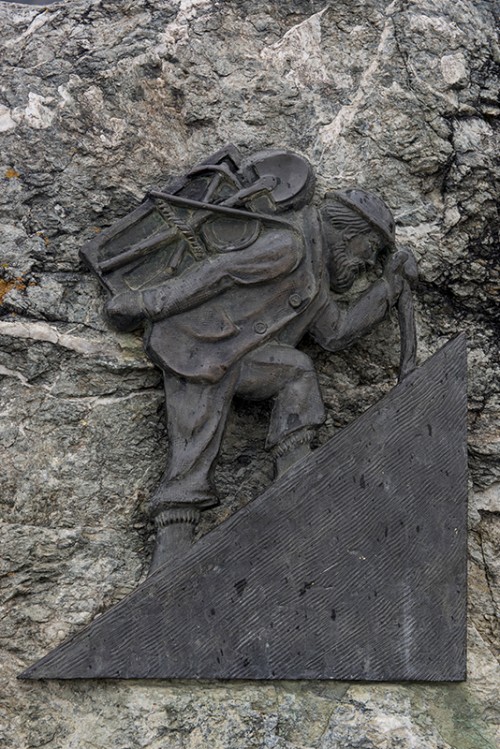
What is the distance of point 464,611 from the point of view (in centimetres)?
266

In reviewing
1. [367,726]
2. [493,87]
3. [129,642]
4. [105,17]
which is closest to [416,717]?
[367,726]

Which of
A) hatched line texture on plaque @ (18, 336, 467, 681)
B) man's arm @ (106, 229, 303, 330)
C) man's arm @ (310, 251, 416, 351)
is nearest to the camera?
hatched line texture on plaque @ (18, 336, 467, 681)

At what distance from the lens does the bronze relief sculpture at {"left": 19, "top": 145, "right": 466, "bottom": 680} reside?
8.11 feet

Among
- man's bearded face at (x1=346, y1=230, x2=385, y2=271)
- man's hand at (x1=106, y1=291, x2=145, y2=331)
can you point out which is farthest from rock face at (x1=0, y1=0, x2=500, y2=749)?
man's bearded face at (x1=346, y1=230, x2=385, y2=271)

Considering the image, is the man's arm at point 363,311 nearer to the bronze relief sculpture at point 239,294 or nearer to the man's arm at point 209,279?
the bronze relief sculpture at point 239,294

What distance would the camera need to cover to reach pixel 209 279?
267 centimetres

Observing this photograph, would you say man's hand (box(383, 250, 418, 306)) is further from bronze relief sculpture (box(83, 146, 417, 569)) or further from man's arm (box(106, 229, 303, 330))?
man's arm (box(106, 229, 303, 330))

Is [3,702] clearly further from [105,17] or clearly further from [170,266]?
[105,17]

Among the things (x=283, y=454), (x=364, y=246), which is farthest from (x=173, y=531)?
(x=364, y=246)

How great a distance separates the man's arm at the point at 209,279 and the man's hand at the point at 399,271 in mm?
254

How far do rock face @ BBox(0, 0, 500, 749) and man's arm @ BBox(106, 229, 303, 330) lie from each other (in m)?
0.10

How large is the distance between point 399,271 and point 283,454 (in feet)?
1.86

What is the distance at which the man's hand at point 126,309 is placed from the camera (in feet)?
8.86

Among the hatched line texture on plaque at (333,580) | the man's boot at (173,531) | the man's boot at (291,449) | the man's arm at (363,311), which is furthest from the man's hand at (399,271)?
the man's boot at (173,531)
